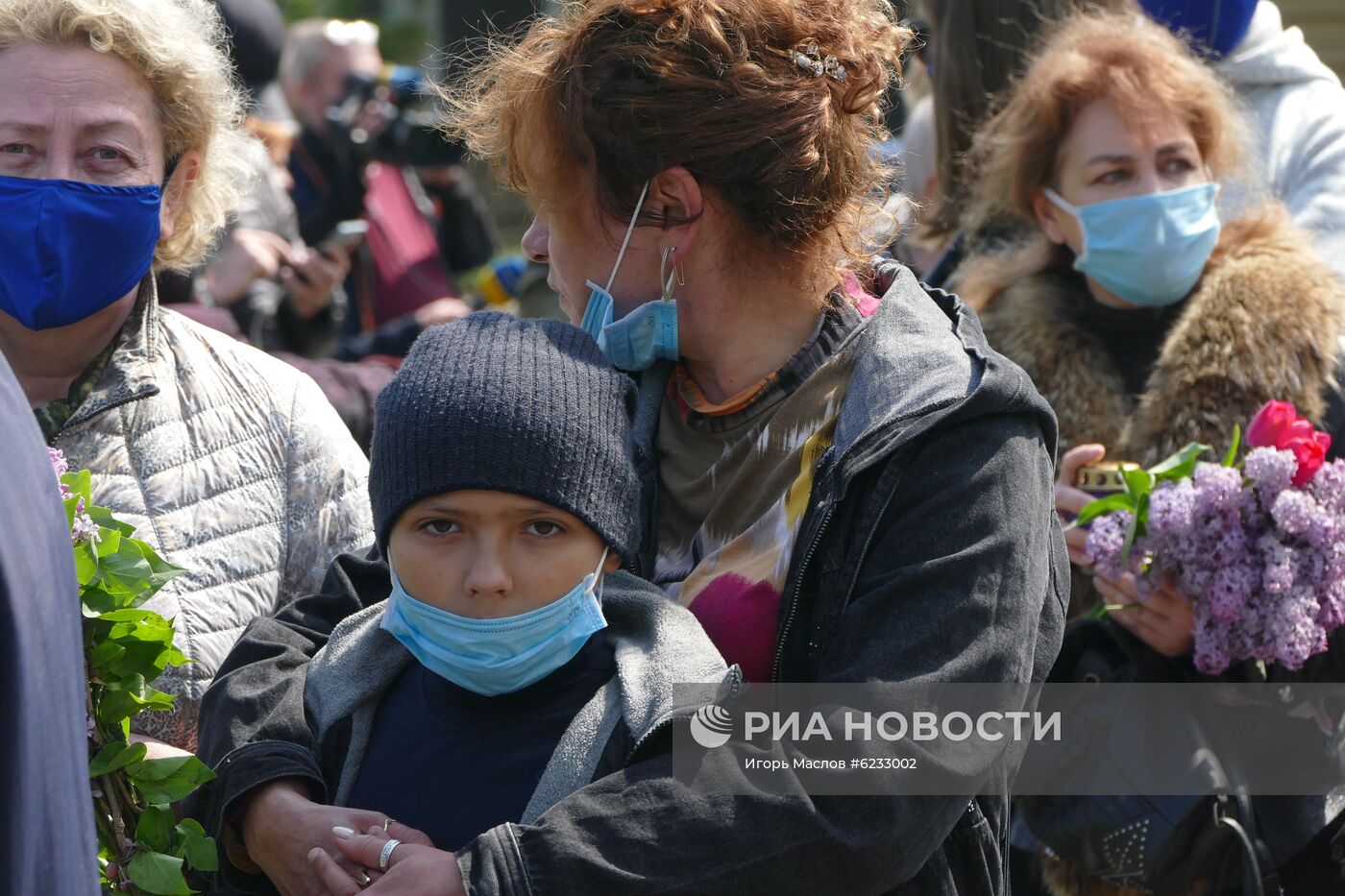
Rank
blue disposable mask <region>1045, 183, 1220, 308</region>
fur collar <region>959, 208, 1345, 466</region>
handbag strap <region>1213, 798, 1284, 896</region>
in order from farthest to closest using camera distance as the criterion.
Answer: blue disposable mask <region>1045, 183, 1220, 308</region> → fur collar <region>959, 208, 1345, 466</region> → handbag strap <region>1213, 798, 1284, 896</region>

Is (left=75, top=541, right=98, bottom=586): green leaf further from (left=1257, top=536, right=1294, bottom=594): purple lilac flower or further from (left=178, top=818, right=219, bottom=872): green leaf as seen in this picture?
(left=1257, top=536, right=1294, bottom=594): purple lilac flower

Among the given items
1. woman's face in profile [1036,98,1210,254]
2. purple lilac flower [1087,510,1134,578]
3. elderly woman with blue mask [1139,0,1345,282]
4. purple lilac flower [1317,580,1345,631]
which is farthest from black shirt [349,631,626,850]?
elderly woman with blue mask [1139,0,1345,282]

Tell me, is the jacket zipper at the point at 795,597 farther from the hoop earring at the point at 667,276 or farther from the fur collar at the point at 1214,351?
the fur collar at the point at 1214,351

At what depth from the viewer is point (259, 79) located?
201 inches

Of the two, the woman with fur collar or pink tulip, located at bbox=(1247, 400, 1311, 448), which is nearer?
pink tulip, located at bbox=(1247, 400, 1311, 448)

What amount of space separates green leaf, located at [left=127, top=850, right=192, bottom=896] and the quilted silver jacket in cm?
56

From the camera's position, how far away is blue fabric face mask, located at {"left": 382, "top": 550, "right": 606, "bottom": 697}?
213cm

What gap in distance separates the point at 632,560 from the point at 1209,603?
4.24 ft

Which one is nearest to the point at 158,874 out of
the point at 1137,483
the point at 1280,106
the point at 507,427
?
the point at 507,427

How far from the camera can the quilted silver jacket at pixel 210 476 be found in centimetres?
276

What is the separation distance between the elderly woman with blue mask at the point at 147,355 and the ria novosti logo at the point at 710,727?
3.53 ft

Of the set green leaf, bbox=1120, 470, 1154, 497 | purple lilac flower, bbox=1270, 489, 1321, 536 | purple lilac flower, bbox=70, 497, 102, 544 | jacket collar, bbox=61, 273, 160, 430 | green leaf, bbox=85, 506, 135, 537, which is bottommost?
green leaf, bbox=1120, 470, 1154, 497

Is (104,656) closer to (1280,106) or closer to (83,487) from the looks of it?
(83,487)

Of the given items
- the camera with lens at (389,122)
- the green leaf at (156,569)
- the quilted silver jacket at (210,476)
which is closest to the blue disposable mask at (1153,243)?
the quilted silver jacket at (210,476)
